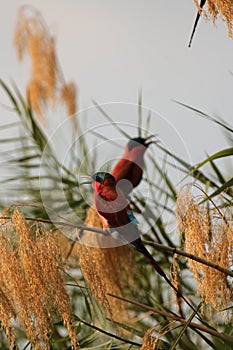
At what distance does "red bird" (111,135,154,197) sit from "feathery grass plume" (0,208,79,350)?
3.14ft

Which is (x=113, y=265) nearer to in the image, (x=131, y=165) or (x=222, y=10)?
(x=131, y=165)

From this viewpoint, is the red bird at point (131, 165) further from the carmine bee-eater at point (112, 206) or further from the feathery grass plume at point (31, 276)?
the feathery grass plume at point (31, 276)

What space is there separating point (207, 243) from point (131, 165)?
118cm

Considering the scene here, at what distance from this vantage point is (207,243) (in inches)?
57.6

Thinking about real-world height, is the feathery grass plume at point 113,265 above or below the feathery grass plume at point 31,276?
below

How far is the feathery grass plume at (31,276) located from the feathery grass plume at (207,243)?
252 millimetres

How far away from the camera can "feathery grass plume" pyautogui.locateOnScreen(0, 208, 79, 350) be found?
1.43m

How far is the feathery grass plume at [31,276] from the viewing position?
1426mm

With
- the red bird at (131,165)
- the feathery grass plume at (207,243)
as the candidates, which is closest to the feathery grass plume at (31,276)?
the feathery grass plume at (207,243)

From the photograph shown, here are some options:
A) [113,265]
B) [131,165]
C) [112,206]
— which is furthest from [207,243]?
[131,165]

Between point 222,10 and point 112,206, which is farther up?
point 222,10

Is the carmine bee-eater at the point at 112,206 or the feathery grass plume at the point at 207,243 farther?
the carmine bee-eater at the point at 112,206

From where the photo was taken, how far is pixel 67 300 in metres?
1.46

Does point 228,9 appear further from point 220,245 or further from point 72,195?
point 72,195
